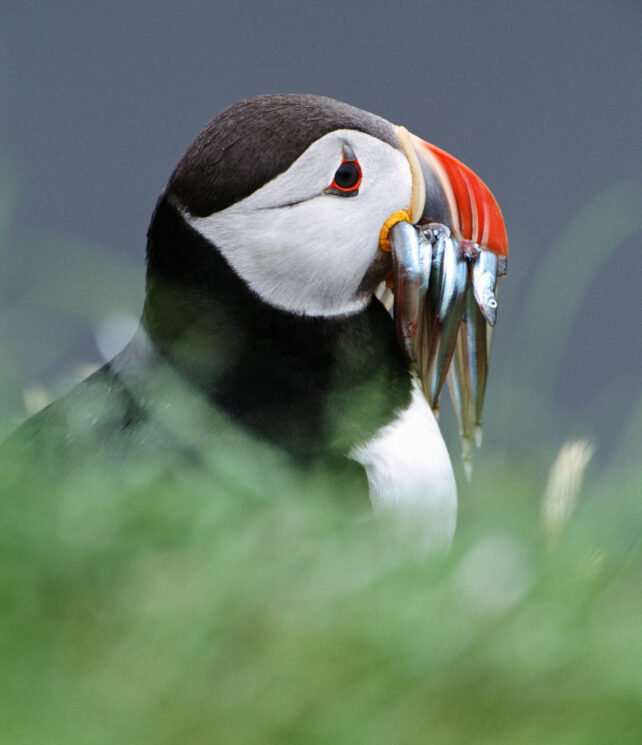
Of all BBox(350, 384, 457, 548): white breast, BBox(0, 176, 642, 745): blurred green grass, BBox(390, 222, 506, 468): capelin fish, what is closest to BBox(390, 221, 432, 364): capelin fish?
BBox(390, 222, 506, 468): capelin fish

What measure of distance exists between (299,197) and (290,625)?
0.86 metres

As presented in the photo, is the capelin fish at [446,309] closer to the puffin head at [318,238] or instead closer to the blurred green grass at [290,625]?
the puffin head at [318,238]

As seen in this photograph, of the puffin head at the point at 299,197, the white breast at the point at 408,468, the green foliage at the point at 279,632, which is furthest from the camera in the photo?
the puffin head at the point at 299,197

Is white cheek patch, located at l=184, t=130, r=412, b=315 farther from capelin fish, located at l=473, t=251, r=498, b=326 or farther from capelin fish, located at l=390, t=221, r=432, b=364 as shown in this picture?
capelin fish, located at l=473, t=251, r=498, b=326

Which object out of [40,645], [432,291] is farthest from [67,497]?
[432,291]

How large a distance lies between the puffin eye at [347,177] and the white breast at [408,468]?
0.32 meters

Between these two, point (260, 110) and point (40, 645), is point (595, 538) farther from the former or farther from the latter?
point (260, 110)

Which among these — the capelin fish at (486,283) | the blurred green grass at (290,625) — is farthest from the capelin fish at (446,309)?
the blurred green grass at (290,625)

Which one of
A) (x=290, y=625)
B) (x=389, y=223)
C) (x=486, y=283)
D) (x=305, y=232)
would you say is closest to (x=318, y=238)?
(x=305, y=232)

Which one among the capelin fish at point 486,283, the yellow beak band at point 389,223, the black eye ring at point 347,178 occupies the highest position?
the black eye ring at point 347,178

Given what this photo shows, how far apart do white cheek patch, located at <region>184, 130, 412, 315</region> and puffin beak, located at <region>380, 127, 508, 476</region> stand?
0.22 feet

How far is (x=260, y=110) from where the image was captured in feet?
4.44

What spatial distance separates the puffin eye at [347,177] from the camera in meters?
1.35

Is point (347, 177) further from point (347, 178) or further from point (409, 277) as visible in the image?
point (409, 277)
